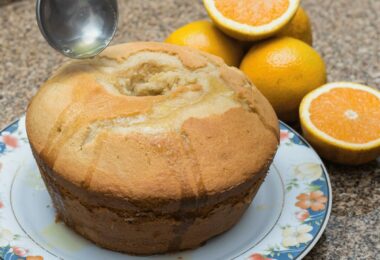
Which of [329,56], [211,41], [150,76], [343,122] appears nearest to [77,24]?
[150,76]

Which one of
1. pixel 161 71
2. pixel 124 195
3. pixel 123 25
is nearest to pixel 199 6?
pixel 123 25

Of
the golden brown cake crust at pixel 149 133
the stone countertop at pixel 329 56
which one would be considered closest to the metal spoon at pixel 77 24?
the golden brown cake crust at pixel 149 133

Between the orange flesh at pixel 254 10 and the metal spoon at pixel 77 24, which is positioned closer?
the metal spoon at pixel 77 24

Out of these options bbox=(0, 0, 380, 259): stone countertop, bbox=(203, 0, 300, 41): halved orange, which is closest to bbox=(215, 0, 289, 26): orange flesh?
bbox=(203, 0, 300, 41): halved orange

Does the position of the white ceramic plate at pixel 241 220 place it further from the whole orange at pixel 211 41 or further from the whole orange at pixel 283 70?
the whole orange at pixel 211 41

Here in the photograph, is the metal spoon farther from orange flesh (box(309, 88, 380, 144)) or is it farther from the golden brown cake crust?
orange flesh (box(309, 88, 380, 144))

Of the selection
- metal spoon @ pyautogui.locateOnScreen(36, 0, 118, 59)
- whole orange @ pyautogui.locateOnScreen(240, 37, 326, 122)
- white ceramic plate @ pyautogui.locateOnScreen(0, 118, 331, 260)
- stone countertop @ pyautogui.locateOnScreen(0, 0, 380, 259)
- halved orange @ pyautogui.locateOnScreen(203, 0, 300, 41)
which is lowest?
stone countertop @ pyautogui.locateOnScreen(0, 0, 380, 259)

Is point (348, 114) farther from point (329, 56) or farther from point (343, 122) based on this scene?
point (329, 56)
